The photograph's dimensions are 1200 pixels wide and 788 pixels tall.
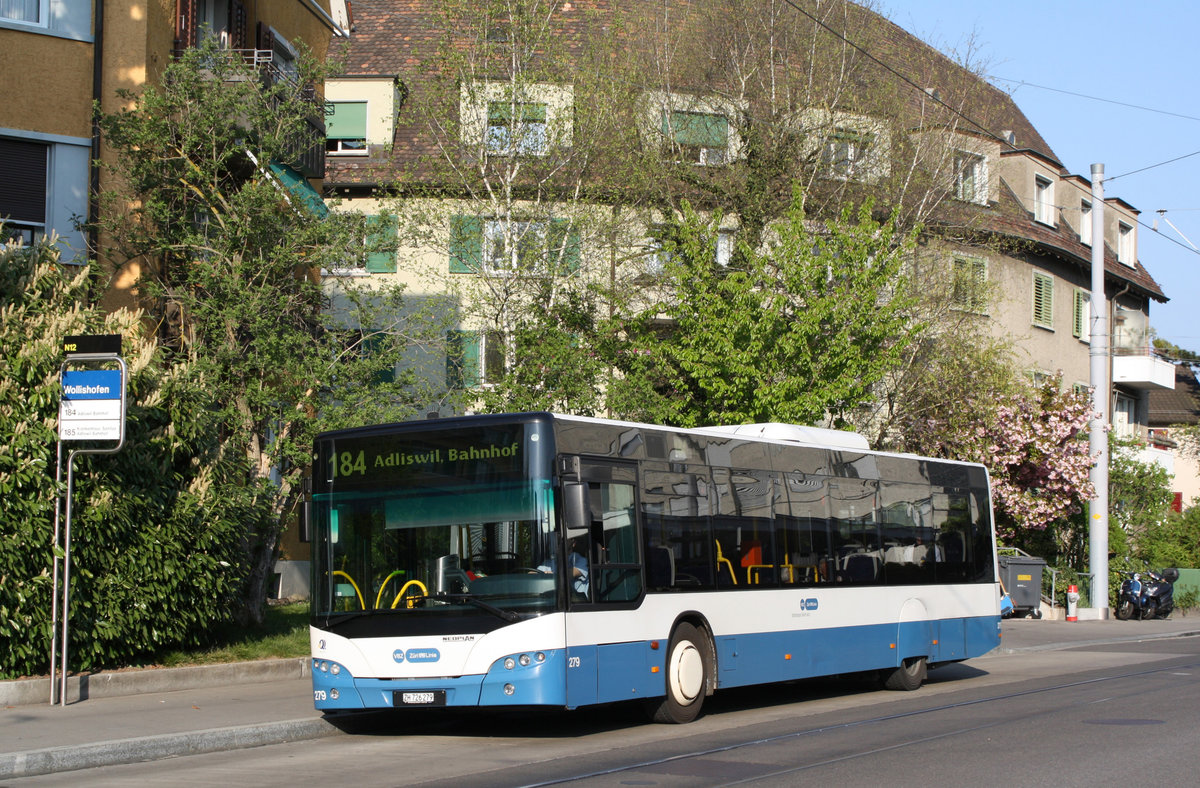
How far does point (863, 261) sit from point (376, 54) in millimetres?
16806

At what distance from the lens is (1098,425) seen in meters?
31.5

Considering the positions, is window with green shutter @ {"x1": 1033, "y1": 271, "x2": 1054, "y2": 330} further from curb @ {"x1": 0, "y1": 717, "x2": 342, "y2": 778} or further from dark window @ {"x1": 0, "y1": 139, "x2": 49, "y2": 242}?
curb @ {"x1": 0, "y1": 717, "x2": 342, "y2": 778}

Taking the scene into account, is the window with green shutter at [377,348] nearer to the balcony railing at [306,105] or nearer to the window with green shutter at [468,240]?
the balcony railing at [306,105]

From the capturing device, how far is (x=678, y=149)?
2712 cm

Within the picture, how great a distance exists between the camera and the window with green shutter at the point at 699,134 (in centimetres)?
2709

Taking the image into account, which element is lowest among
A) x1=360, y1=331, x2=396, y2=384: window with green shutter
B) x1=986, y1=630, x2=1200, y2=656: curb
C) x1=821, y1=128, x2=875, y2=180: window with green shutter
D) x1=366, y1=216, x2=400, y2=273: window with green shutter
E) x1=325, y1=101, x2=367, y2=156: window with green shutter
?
x1=986, y1=630, x2=1200, y2=656: curb

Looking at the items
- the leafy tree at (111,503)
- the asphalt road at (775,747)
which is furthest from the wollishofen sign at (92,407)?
the asphalt road at (775,747)

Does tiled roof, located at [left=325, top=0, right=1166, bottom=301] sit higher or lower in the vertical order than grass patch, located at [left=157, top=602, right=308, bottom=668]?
higher

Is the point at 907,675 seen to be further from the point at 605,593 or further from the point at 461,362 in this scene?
the point at 461,362

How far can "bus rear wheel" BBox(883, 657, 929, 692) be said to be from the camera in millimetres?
16938

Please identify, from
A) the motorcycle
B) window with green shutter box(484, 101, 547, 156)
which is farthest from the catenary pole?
window with green shutter box(484, 101, 547, 156)

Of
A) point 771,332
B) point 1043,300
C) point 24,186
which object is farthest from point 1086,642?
point 24,186

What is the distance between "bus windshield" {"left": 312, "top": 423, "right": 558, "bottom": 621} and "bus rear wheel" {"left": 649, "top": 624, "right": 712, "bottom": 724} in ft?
6.56

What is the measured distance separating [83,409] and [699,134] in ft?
56.4
